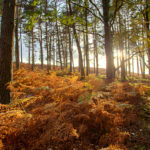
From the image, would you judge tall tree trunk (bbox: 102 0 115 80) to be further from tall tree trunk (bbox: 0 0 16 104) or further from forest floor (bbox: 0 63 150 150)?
tall tree trunk (bbox: 0 0 16 104)

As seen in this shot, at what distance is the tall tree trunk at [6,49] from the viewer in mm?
3434

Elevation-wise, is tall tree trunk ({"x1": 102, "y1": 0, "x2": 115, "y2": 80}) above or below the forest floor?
above

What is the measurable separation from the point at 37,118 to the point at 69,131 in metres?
1.08

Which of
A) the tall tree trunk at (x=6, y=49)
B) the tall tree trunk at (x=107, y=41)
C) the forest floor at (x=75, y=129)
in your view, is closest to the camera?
the forest floor at (x=75, y=129)

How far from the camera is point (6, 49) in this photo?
11.6 ft

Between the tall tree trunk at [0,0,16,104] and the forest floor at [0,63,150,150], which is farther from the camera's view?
the tall tree trunk at [0,0,16,104]

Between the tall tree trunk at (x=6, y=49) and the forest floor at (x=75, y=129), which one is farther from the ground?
the tall tree trunk at (x=6, y=49)

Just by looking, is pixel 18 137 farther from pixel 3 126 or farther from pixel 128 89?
pixel 128 89

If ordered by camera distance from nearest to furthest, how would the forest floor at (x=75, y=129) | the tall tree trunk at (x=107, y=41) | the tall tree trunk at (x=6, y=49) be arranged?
the forest floor at (x=75, y=129) → the tall tree trunk at (x=6, y=49) → the tall tree trunk at (x=107, y=41)

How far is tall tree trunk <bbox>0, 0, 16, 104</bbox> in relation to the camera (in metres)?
3.43

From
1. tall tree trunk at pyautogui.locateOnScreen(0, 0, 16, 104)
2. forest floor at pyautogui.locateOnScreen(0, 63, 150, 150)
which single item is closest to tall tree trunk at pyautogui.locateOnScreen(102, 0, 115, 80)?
forest floor at pyautogui.locateOnScreen(0, 63, 150, 150)

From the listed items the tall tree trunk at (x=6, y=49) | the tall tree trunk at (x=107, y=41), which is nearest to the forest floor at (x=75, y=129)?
the tall tree trunk at (x=6, y=49)

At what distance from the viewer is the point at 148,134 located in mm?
2428

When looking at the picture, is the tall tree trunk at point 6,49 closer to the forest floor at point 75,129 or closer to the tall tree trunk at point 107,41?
the forest floor at point 75,129
